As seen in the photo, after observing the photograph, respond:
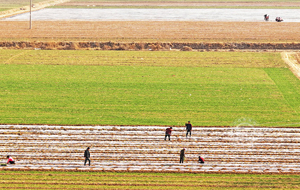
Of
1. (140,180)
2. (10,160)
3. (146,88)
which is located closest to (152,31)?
(146,88)

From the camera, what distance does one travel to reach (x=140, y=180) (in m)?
28.1

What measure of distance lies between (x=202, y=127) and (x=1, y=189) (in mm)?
17295

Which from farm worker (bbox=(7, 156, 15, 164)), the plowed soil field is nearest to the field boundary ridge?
the plowed soil field

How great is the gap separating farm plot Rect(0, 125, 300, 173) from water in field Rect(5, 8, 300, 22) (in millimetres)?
62795

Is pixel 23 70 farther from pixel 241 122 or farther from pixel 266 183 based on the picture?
pixel 266 183

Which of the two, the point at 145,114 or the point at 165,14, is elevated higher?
the point at 165,14

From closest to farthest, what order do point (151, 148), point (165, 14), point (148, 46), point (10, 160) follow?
point (10, 160) → point (151, 148) → point (148, 46) → point (165, 14)

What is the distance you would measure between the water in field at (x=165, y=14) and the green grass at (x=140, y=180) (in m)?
70.1

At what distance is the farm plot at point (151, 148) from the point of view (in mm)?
30047

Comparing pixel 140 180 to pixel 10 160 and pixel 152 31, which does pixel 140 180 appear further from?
pixel 152 31

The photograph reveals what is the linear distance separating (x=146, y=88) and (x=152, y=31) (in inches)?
1362

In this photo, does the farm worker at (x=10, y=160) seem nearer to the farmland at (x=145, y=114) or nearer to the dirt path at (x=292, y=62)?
the farmland at (x=145, y=114)

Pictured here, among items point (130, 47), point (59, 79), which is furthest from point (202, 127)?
point (130, 47)

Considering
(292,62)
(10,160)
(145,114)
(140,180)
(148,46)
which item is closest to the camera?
(140,180)
